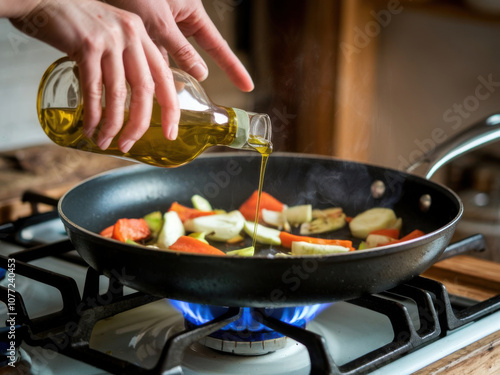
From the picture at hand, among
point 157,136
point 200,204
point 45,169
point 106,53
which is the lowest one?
point 45,169

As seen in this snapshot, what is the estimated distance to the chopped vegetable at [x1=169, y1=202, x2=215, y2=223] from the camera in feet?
3.84

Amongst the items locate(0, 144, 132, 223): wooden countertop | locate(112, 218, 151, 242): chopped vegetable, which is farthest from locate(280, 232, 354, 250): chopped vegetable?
locate(0, 144, 132, 223): wooden countertop

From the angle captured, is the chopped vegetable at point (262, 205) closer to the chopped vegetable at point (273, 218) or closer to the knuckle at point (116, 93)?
the chopped vegetable at point (273, 218)

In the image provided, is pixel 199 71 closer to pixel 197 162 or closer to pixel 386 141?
pixel 197 162

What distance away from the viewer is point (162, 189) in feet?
4.11

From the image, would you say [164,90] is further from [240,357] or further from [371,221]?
[371,221]

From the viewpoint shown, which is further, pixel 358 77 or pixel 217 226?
pixel 358 77

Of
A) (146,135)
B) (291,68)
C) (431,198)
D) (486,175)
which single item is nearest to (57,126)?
(146,135)

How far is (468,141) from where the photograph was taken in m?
1.09

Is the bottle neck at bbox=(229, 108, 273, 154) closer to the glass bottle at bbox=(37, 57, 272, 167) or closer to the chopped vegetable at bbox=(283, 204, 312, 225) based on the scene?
the glass bottle at bbox=(37, 57, 272, 167)

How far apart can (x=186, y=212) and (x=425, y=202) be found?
1.42 feet

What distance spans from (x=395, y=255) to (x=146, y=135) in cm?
41

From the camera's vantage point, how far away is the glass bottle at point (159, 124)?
871 millimetres

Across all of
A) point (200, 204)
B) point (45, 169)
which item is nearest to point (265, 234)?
point (200, 204)
